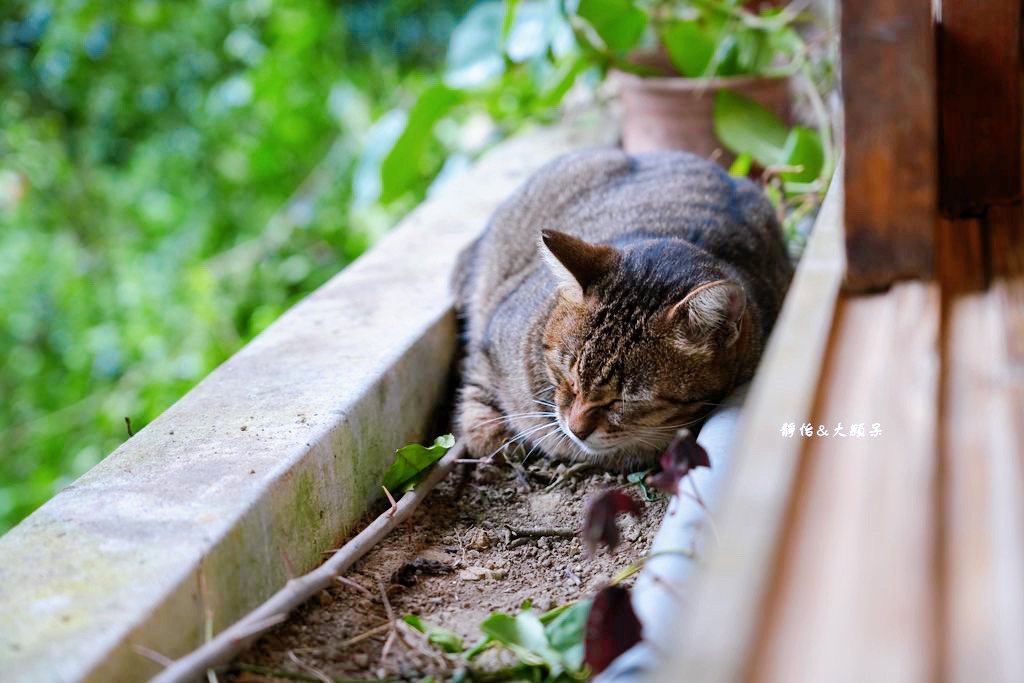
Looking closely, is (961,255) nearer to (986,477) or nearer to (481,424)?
(986,477)

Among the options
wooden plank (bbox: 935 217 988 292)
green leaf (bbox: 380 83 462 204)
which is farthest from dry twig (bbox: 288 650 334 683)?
green leaf (bbox: 380 83 462 204)

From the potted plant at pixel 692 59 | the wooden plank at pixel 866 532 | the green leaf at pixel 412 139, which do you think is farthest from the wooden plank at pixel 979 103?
the green leaf at pixel 412 139

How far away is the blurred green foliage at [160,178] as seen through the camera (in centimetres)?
538

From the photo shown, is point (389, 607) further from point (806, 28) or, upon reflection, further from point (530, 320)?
point (806, 28)

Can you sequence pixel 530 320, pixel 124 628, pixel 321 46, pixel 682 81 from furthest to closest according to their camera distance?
pixel 321 46 < pixel 682 81 < pixel 530 320 < pixel 124 628

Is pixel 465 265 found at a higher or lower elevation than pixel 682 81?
lower

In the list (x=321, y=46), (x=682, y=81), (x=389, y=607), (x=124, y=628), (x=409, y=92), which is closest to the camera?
(x=124, y=628)

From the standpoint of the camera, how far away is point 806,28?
4750 millimetres

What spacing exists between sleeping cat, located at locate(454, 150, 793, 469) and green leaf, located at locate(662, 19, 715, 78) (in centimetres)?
72

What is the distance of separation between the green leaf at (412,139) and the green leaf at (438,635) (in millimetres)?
2282

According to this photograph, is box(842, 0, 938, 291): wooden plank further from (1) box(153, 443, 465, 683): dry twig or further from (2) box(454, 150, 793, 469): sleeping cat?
(1) box(153, 443, 465, 683): dry twig

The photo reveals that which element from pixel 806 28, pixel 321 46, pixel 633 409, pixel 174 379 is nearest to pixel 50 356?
pixel 174 379

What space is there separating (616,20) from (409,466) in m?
1.86

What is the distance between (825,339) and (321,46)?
545 cm
